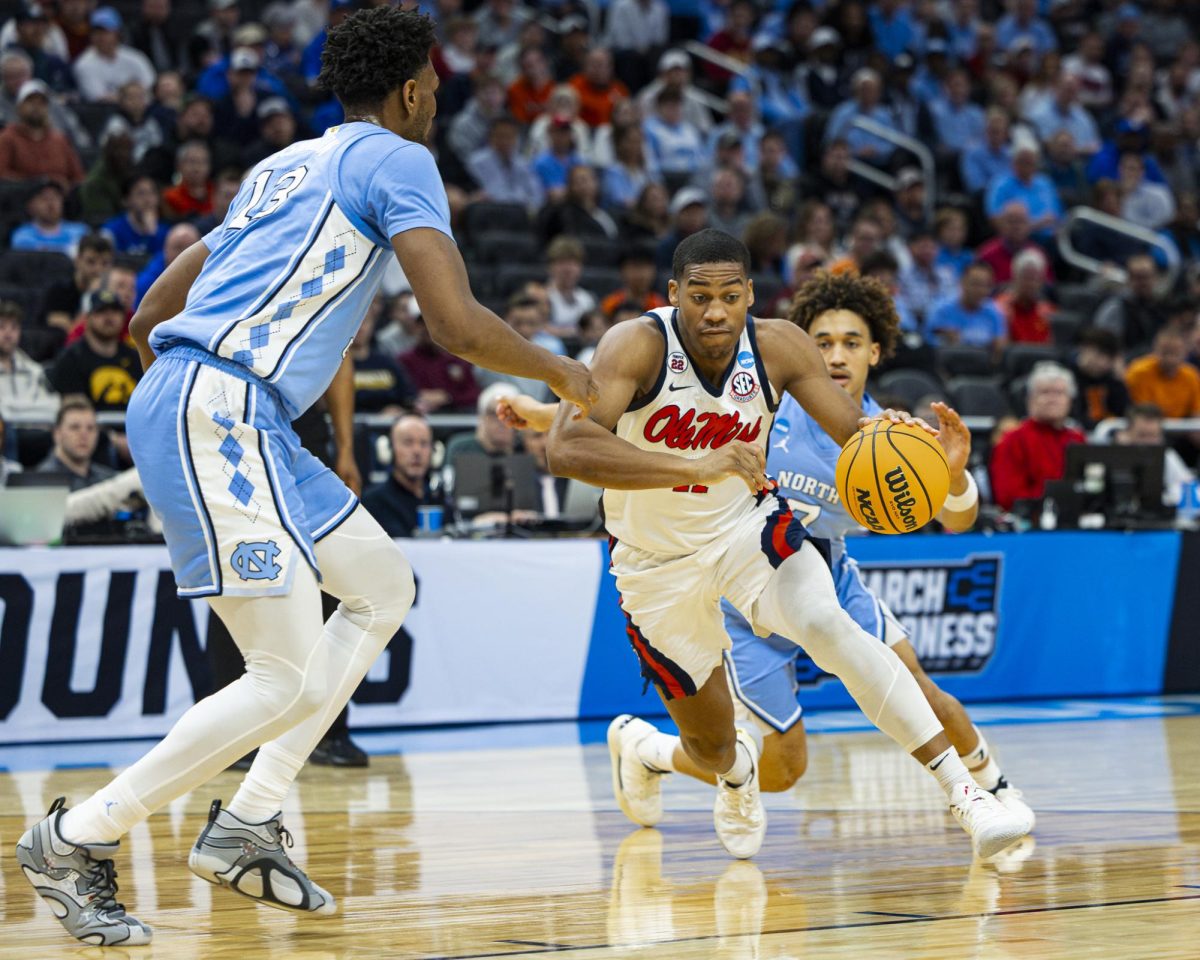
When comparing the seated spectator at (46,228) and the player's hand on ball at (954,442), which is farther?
the seated spectator at (46,228)

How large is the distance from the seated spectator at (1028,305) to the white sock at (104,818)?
11595mm

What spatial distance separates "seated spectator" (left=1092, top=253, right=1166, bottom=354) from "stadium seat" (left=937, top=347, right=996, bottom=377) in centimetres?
177

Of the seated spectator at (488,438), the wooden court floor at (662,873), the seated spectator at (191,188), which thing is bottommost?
the wooden court floor at (662,873)

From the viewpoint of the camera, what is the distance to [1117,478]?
33.6ft

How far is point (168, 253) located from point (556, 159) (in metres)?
4.93

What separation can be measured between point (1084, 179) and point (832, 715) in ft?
32.8

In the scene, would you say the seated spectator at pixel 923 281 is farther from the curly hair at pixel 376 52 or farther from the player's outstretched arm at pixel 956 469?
the curly hair at pixel 376 52

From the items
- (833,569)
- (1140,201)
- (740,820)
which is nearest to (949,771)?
(740,820)

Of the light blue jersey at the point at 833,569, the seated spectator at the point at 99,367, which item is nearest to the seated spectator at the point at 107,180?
the seated spectator at the point at 99,367

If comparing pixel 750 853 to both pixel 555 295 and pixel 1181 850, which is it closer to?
pixel 1181 850

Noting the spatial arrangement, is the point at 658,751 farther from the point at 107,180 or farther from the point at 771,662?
the point at 107,180

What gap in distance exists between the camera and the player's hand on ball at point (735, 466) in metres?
4.65

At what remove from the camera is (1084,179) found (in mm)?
18000

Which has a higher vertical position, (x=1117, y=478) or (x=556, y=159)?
(x=556, y=159)
